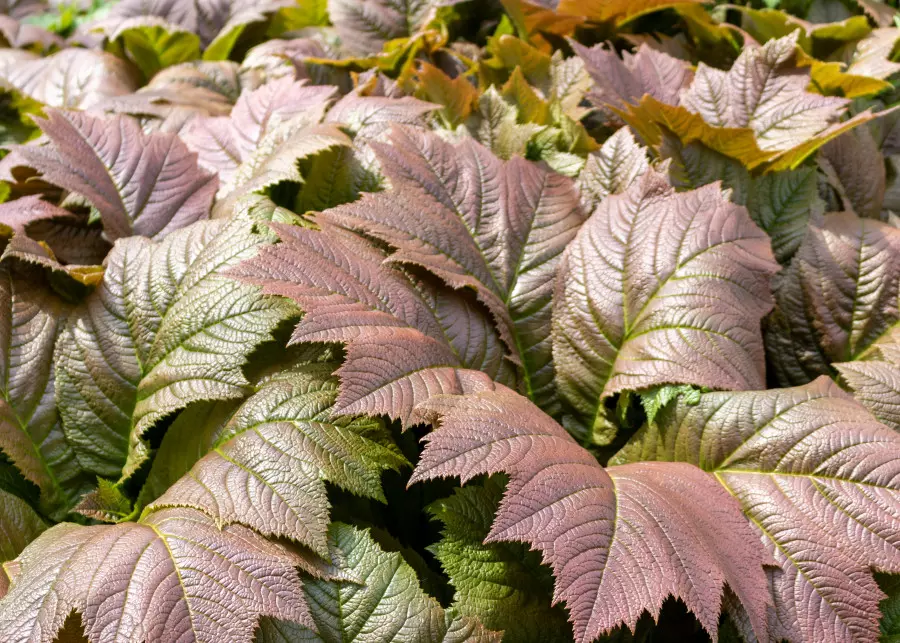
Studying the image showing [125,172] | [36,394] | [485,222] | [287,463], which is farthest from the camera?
[125,172]

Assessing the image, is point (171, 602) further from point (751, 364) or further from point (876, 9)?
point (876, 9)

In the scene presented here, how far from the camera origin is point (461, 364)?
1.23m

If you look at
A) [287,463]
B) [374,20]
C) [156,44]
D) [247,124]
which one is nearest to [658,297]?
[287,463]

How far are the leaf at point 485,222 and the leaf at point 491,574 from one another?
12.3 inches

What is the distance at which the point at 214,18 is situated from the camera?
234cm

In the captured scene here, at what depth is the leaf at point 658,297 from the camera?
1.17 m

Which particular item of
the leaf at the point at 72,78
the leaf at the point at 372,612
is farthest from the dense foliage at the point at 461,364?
the leaf at the point at 72,78

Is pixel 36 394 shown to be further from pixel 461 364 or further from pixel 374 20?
pixel 374 20

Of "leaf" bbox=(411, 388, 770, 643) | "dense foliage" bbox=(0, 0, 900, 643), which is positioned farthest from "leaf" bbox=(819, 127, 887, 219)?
"leaf" bbox=(411, 388, 770, 643)

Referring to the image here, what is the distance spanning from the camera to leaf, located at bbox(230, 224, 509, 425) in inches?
41.1

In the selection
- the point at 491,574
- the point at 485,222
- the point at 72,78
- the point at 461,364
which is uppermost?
the point at 72,78

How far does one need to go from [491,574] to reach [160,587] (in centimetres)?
43

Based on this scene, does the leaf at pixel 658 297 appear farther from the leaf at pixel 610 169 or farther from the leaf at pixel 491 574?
the leaf at pixel 491 574

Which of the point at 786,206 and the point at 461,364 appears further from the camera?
the point at 786,206
